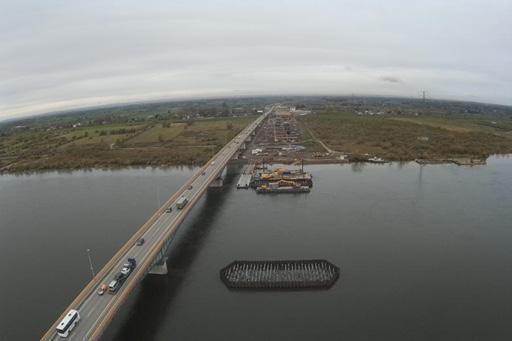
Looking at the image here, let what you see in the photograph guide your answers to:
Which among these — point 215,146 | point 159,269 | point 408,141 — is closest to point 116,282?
point 159,269

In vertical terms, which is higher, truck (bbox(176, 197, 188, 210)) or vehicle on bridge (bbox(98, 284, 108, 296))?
truck (bbox(176, 197, 188, 210))

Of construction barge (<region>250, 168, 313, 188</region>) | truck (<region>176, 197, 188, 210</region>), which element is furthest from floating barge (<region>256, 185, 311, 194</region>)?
truck (<region>176, 197, 188, 210</region>)

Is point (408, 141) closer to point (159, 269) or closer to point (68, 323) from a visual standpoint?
point (159, 269)

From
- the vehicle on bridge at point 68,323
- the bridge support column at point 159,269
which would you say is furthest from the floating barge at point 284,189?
the vehicle on bridge at point 68,323

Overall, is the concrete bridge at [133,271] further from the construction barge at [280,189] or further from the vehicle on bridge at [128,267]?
the construction barge at [280,189]

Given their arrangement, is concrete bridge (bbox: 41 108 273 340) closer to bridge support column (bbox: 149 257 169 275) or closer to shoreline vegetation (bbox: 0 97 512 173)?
→ bridge support column (bbox: 149 257 169 275)
